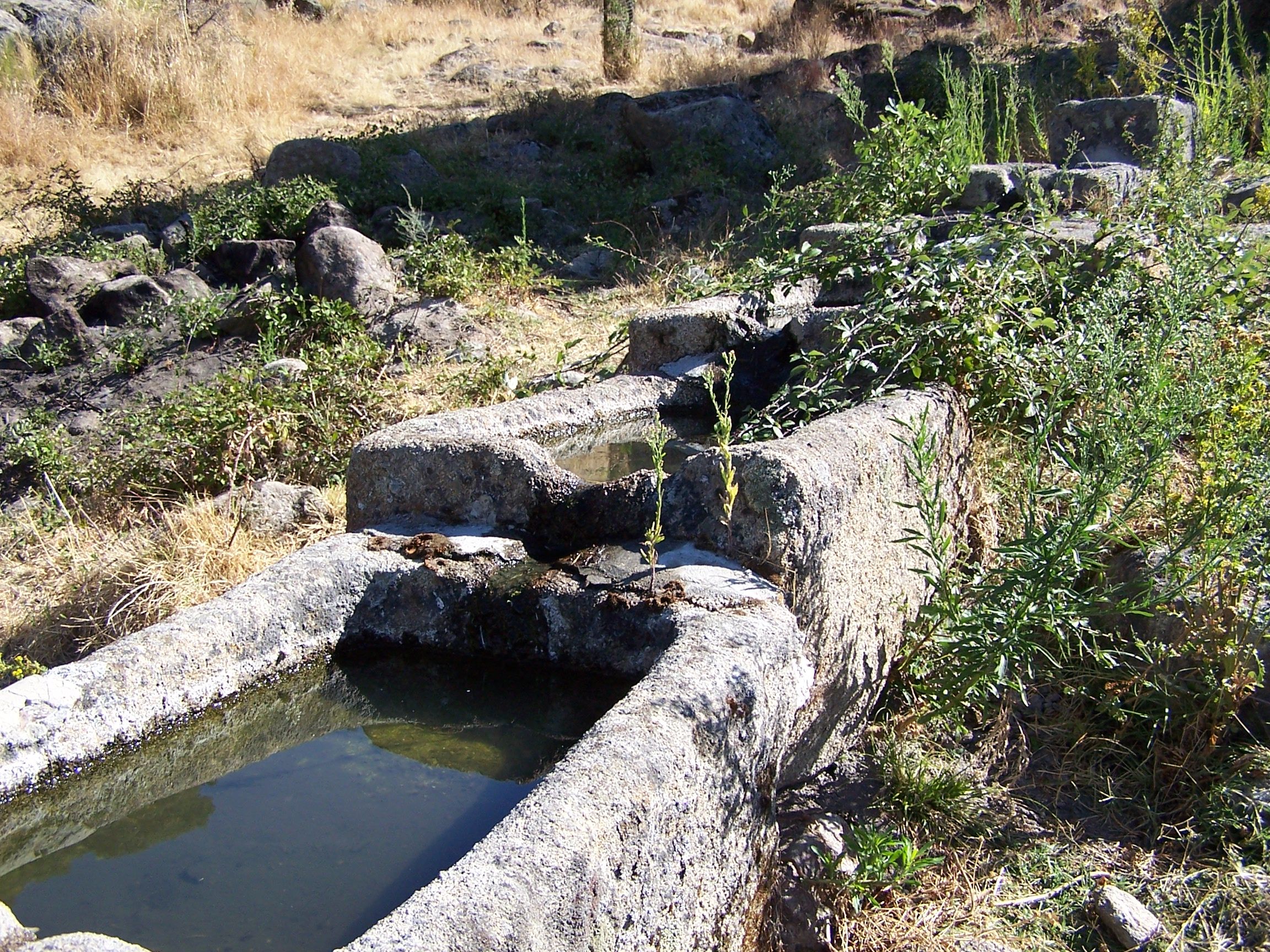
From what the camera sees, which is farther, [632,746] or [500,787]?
[500,787]

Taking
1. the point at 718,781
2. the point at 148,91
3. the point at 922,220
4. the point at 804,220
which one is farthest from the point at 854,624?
the point at 148,91

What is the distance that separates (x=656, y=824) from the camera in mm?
2100

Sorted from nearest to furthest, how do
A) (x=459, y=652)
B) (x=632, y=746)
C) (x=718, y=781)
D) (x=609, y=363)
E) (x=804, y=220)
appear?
(x=632, y=746), (x=718, y=781), (x=459, y=652), (x=609, y=363), (x=804, y=220)

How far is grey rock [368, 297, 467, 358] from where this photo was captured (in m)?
7.26

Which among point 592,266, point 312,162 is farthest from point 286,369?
point 312,162

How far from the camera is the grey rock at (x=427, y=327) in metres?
7.26

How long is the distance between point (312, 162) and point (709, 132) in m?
4.03

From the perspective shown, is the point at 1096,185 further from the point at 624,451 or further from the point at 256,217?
the point at 256,217

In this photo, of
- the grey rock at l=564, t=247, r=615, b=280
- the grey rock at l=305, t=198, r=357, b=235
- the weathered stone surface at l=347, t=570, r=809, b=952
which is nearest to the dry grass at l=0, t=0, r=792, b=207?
the grey rock at l=305, t=198, r=357, b=235

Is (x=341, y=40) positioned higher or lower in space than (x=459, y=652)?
higher

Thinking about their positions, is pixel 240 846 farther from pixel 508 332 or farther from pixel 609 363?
pixel 508 332

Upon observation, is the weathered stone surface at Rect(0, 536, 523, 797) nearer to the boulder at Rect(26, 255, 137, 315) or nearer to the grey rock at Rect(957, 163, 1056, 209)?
the grey rock at Rect(957, 163, 1056, 209)

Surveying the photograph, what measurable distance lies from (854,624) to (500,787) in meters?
1.13

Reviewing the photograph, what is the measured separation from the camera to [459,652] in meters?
3.14
